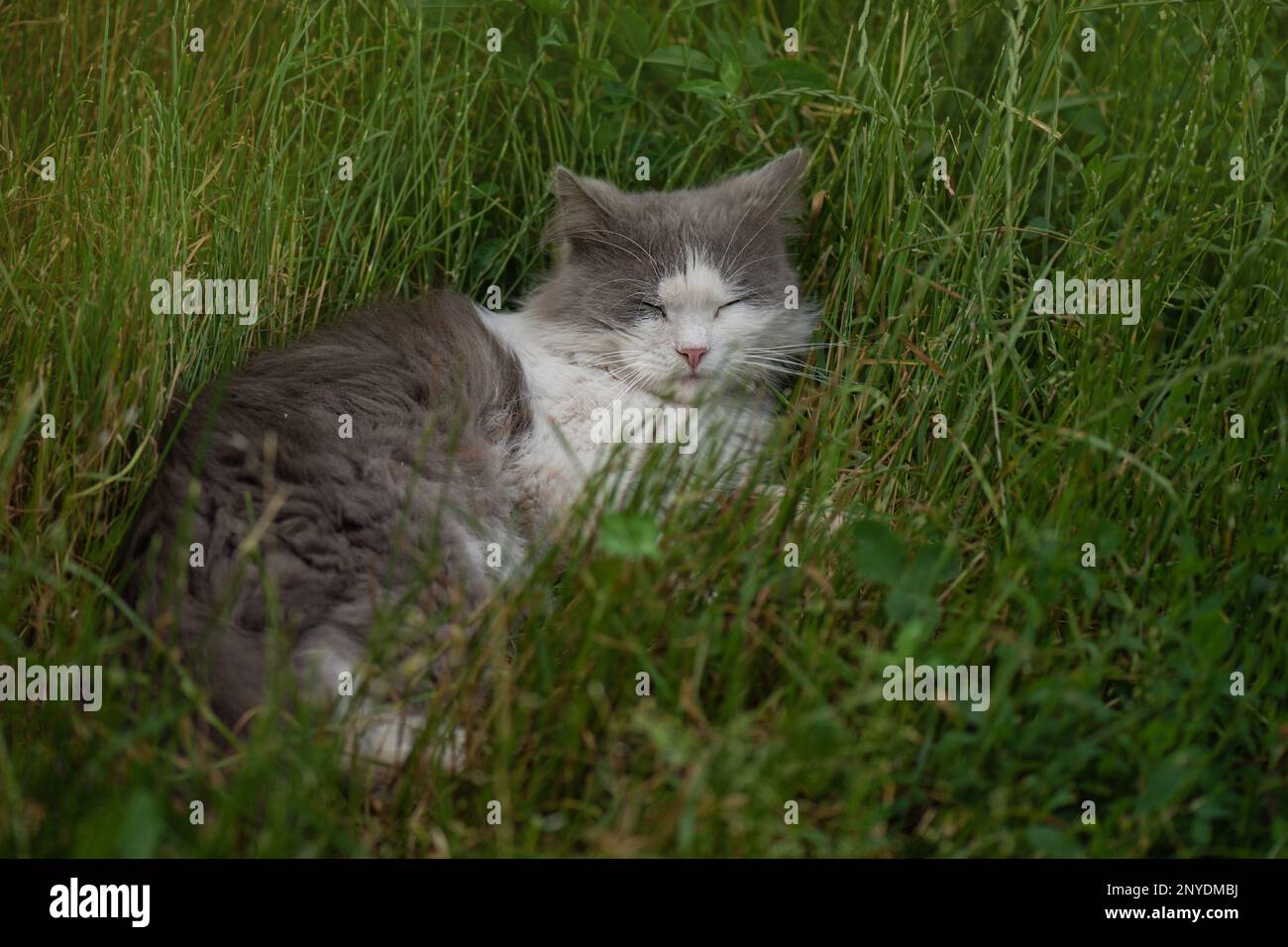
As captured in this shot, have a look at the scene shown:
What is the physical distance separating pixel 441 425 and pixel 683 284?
0.76 metres

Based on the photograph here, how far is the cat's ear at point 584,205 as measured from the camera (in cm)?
306

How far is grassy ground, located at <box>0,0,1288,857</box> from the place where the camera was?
190 cm

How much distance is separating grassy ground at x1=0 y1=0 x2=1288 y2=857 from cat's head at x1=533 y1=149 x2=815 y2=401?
201 millimetres

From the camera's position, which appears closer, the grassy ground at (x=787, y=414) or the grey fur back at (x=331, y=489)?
the grassy ground at (x=787, y=414)

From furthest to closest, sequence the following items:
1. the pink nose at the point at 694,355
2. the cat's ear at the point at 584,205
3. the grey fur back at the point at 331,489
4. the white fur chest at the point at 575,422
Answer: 1. the cat's ear at the point at 584,205
2. the pink nose at the point at 694,355
3. the white fur chest at the point at 575,422
4. the grey fur back at the point at 331,489

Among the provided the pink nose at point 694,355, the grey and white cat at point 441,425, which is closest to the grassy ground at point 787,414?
the grey and white cat at point 441,425

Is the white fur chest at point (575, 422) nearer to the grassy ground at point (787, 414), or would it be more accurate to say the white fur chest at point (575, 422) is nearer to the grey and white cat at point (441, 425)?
the grey and white cat at point (441, 425)

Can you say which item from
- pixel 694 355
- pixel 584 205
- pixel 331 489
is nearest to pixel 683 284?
pixel 694 355

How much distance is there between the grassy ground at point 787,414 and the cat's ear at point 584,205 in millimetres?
337

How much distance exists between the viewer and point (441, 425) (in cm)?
267

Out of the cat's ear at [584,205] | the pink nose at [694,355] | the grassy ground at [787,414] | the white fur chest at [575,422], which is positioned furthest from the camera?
the cat's ear at [584,205]

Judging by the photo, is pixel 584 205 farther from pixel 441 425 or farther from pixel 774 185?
pixel 441 425

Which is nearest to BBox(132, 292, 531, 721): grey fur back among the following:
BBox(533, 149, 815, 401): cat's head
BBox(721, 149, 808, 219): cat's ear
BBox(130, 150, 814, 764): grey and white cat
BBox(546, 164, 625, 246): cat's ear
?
BBox(130, 150, 814, 764): grey and white cat

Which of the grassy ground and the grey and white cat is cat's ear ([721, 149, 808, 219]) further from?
the grassy ground
